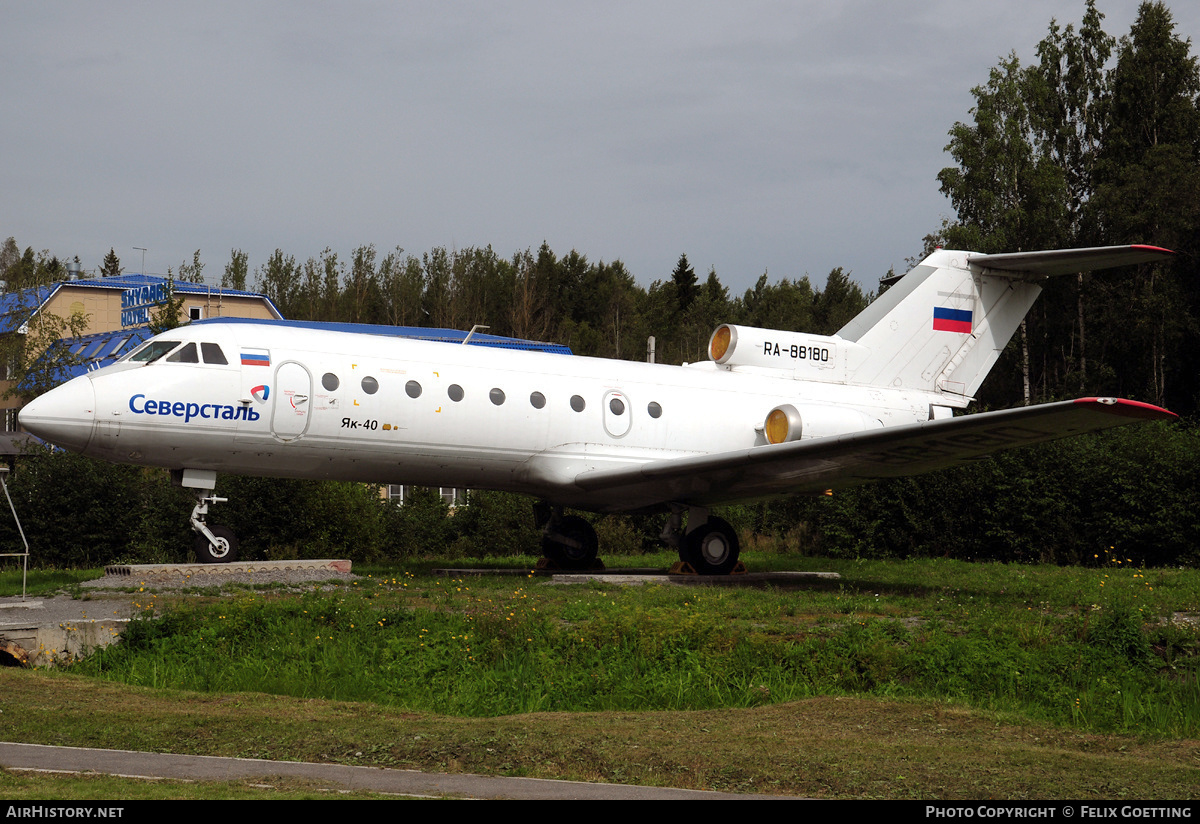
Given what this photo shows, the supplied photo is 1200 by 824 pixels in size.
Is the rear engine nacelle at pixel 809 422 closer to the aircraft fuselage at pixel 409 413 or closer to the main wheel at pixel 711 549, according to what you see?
the aircraft fuselage at pixel 409 413

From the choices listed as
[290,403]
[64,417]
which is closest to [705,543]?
[290,403]

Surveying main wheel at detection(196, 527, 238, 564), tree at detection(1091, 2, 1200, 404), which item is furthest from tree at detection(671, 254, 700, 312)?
main wheel at detection(196, 527, 238, 564)

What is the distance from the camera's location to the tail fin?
21.7 metres

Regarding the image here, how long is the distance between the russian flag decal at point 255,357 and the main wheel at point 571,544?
6.18 meters

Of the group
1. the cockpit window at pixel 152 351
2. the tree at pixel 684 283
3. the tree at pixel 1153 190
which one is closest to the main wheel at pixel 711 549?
the cockpit window at pixel 152 351

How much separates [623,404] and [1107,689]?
9.82 m

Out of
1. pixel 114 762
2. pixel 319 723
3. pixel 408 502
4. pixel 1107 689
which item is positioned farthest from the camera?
pixel 408 502

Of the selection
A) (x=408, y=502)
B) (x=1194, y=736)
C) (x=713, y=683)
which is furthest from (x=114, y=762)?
(x=408, y=502)

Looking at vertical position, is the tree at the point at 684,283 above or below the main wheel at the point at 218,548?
above

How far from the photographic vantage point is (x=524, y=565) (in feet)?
72.8

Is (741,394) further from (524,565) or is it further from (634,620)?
(634,620)

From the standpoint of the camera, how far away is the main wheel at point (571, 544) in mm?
20359

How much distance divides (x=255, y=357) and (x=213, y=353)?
1.90 ft

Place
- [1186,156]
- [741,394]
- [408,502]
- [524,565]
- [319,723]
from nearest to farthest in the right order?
[319,723]
[741,394]
[524,565]
[408,502]
[1186,156]
